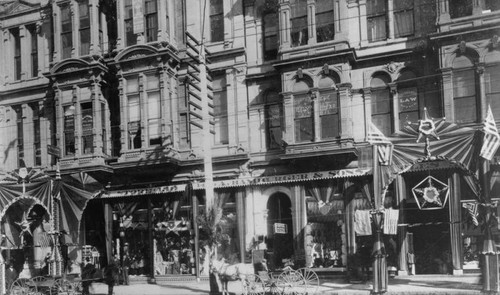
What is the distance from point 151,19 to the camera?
2684 centimetres

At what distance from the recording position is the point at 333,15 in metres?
24.2

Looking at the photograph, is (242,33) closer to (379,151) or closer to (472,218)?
(379,151)

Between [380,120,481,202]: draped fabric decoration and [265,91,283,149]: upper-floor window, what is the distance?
765 centimetres

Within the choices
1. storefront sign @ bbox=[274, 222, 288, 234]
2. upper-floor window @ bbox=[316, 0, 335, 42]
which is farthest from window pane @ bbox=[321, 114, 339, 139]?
storefront sign @ bbox=[274, 222, 288, 234]

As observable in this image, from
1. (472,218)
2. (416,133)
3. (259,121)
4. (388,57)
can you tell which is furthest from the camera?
(259,121)

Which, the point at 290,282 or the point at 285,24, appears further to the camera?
the point at 285,24

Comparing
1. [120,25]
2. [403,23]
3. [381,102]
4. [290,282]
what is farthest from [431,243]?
[120,25]

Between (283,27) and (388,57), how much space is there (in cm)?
456

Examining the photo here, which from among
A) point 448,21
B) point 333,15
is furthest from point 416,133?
point 333,15

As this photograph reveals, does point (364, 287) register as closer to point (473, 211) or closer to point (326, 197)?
point (473, 211)

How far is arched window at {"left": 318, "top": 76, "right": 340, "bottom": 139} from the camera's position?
2392 cm

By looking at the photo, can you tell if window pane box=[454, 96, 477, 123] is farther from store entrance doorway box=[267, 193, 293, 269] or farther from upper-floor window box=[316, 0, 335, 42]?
store entrance doorway box=[267, 193, 293, 269]

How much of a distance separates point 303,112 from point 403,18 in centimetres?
557

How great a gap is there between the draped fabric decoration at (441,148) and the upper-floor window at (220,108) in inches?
378
